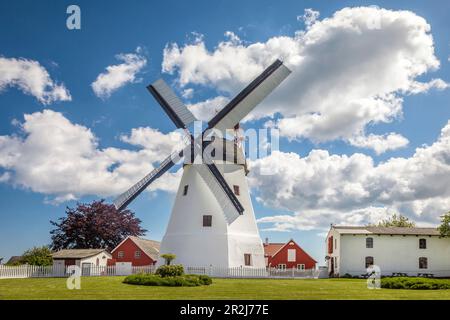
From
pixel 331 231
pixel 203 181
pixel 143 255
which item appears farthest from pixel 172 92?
pixel 331 231

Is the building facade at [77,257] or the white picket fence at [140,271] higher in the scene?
the building facade at [77,257]

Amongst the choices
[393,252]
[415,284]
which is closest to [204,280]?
[415,284]

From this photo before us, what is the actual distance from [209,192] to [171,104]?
7029 mm

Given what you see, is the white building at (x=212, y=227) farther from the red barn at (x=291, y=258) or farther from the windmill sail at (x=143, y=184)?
the red barn at (x=291, y=258)

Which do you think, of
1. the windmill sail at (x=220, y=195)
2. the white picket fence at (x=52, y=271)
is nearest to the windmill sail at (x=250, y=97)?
the windmill sail at (x=220, y=195)

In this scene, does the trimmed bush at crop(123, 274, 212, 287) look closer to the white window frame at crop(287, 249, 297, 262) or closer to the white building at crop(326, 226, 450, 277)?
the white building at crop(326, 226, 450, 277)

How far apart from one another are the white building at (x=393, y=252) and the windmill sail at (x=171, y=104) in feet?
62.3

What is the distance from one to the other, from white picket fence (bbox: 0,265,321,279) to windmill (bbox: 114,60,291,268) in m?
0.68

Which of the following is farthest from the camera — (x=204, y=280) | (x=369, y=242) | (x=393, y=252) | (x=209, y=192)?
(x=369, y=242)

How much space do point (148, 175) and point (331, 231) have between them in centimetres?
2136

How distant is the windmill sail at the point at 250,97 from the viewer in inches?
1363

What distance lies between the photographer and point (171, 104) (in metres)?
35.7

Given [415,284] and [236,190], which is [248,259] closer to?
[236,190]
